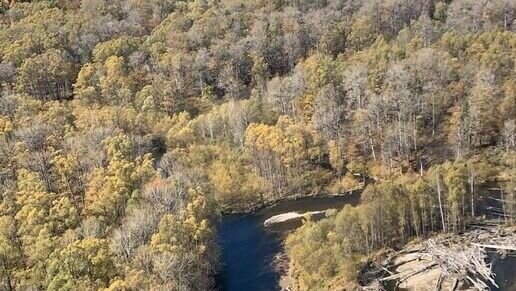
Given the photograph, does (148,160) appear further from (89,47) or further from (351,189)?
(89,47)

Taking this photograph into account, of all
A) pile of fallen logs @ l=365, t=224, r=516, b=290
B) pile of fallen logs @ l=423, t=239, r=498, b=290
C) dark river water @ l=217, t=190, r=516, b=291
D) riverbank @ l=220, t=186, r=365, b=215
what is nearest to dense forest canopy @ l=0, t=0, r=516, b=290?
riverbank @ l=220, t=186, r=365, b=215

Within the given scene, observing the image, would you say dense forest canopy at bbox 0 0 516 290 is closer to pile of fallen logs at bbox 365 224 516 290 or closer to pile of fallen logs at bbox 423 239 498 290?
pile of fallen logs at bbox 365 224 516 290

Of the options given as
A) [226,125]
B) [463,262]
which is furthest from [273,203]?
[463,262]

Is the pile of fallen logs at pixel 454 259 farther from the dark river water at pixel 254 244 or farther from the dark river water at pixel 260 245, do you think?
the dark river water at pixel 254 244

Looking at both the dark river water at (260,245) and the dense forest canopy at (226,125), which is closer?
the dense forest canopy at (226,125)

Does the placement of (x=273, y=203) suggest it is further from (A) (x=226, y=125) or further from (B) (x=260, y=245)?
(A) (x=226, y=125)

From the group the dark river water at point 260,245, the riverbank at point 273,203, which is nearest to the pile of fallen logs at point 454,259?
the dark river water at point 260,245

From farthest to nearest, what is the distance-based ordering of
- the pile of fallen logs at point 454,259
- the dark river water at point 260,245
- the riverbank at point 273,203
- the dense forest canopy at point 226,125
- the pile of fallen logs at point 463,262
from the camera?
the riverbank at point 273,203
the dark river water at point 260,245
the dense forest canopy at point 226,125
the pile of fallen logs at point 454,259
the pile of fallen logs at point 463,262
